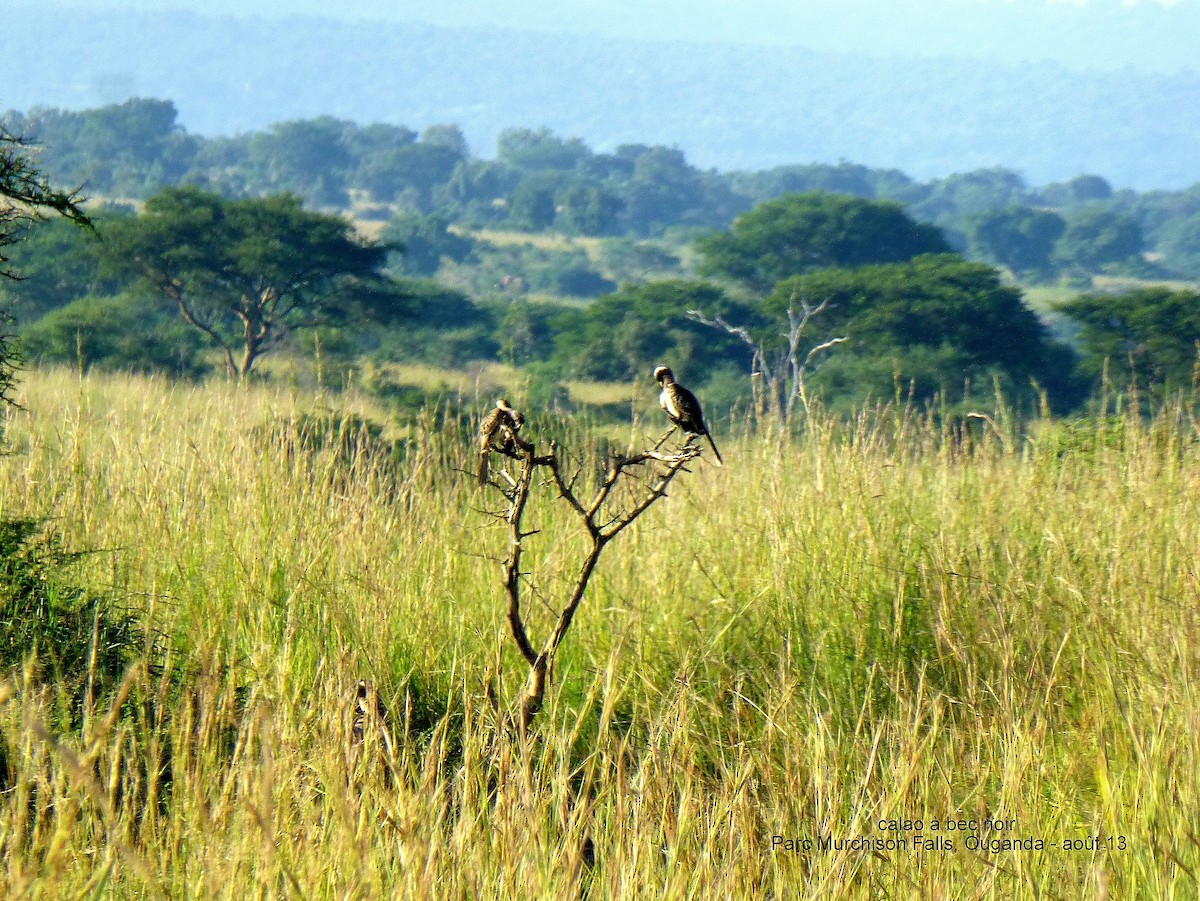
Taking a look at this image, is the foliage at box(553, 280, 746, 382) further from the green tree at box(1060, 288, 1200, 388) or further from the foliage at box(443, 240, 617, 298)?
the foliage at box(443, 240, 617, 298)

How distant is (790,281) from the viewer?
25.9 meters

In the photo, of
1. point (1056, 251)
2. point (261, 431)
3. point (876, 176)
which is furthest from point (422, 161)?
point (261, 431)

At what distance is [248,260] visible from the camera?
2033cm

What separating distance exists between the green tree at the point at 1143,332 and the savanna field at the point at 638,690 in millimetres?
16852

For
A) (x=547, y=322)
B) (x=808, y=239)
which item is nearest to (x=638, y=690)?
(x=547, y=322)

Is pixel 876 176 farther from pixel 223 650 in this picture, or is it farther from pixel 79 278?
pixel 223 650

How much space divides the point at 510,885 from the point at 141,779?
1.02 m

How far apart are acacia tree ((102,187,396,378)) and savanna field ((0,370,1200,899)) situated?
53.9 ft

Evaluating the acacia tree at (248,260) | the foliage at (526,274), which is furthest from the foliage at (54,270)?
the foliage at (526,274)

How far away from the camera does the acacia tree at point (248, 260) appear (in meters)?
20.4

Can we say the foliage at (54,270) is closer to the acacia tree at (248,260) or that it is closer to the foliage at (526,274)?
the acacia tree at (248,260)

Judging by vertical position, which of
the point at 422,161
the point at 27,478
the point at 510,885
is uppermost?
the point at 422,161

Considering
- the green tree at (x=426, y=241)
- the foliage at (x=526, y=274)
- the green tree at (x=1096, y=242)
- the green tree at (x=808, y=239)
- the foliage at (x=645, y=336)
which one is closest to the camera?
the foliage at (x=645, y=336)

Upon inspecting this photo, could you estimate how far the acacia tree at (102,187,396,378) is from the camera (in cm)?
2042
